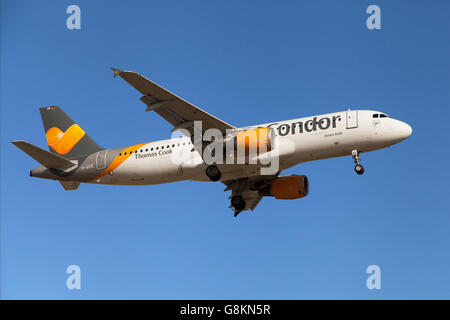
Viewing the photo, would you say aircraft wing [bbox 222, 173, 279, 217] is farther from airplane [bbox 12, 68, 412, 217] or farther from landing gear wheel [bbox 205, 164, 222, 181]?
landing gear wheel [bbox 205, 164, 222, 181]

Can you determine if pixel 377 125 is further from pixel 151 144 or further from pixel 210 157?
pixel 151 144

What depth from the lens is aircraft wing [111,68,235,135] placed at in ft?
102

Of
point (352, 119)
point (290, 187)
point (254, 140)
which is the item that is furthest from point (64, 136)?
point (352, 119)

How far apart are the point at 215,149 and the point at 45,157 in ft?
37.7

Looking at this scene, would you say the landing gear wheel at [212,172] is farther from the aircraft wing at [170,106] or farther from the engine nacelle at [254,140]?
the aircraft wing at [170,106]

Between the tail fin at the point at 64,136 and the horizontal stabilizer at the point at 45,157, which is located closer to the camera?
the horizontal stabilizer at the point at 45,157

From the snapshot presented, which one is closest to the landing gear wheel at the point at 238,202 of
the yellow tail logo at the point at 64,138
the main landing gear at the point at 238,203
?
the main landing gear at the point at 238,203

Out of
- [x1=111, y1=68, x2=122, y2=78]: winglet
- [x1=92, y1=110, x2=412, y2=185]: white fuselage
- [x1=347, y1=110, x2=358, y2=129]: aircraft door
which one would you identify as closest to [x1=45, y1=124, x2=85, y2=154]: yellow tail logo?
[x1=92, y1=110, x2=412, y2=185]: white fuselage

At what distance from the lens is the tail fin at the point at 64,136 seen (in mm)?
40750

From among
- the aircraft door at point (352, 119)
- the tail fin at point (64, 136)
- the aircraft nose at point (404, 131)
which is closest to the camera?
the aircraft nose at point (404, 131)

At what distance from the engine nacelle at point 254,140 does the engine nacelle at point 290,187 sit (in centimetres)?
589

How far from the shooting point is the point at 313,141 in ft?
112

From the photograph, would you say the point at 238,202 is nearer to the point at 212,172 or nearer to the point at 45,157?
the point at 212,172

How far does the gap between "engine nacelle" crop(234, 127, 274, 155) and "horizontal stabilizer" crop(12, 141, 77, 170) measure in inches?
478
